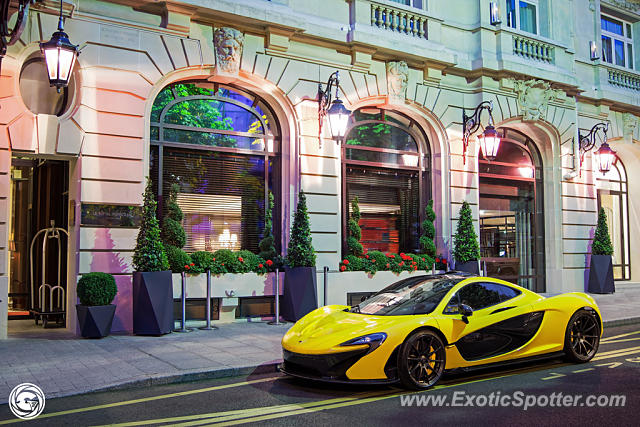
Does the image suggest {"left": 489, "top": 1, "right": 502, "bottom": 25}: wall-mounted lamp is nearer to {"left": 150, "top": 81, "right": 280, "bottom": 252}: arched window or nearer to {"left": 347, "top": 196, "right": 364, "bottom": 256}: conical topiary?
{"left": 347, "top": 196, "right": 364, "bottom": 256}: conical topiary

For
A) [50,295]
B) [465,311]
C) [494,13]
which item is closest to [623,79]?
[494,13]

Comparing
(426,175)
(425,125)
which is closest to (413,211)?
(426,175)

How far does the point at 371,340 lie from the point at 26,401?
3.67m

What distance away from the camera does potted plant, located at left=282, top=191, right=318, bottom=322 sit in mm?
12508

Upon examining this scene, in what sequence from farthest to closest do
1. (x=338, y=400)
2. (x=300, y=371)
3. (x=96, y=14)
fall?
(x=96, y=14)
(x=300, y=371)
(x=338, y=400)

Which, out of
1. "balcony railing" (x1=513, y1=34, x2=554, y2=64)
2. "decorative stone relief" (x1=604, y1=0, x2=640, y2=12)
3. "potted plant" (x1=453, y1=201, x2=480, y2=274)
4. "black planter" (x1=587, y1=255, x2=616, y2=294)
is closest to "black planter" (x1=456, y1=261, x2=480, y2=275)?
"potted plant" (x1=453, y1=201, x2=480, y2=274)

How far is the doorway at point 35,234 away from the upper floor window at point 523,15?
1324cm

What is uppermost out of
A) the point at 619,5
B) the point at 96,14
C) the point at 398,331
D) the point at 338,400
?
the point at 619,5

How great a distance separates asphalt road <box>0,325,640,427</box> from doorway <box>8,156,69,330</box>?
6691 millimetres

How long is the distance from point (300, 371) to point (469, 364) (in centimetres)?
203

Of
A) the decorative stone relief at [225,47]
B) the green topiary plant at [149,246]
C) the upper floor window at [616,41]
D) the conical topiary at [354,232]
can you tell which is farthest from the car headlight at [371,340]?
the upper floor window at [616,41]

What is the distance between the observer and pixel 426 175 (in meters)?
16.6

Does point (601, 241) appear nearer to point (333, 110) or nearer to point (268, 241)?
point (333, 110)

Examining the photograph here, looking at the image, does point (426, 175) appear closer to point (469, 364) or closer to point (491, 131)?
point (491, 131)
